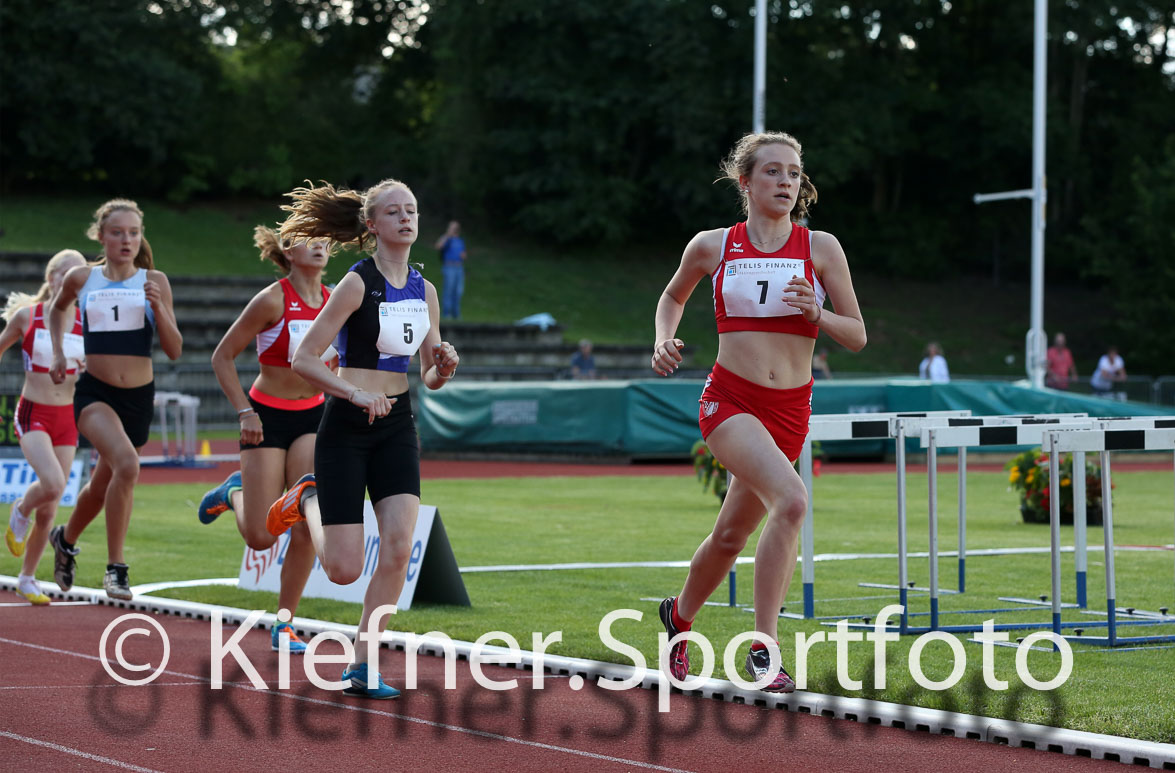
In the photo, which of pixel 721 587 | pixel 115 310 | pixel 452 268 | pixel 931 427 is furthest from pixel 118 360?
pixel 452 268

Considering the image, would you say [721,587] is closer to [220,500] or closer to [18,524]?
[220,500]

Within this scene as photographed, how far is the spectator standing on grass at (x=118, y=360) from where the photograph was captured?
8.66 metres

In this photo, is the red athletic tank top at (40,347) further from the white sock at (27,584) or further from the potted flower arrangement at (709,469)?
the potted flower arrangement at (709,469)

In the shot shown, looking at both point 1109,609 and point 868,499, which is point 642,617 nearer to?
point 1109,609

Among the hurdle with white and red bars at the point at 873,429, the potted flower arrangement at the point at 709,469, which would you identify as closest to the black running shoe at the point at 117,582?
the hurdle with white and red bars at the point at 873,429

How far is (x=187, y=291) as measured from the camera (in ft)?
112

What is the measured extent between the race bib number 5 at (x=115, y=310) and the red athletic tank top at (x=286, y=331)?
4.50 feet

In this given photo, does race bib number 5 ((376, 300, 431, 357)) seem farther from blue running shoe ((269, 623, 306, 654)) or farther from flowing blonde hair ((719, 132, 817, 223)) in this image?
blue running shoe ((269, 623, 306, 654))

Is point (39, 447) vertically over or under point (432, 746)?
over

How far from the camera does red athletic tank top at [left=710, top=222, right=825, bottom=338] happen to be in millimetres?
6055

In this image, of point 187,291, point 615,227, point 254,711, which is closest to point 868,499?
point 254,711

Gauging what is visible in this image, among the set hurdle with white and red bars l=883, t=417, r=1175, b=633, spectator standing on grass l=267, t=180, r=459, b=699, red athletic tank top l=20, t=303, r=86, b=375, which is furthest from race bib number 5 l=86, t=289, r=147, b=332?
hurdle with white and red bars l=883, t=417, r=1175, b=633

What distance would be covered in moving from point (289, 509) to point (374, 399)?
1.08 meters

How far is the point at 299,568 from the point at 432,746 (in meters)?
2.27
